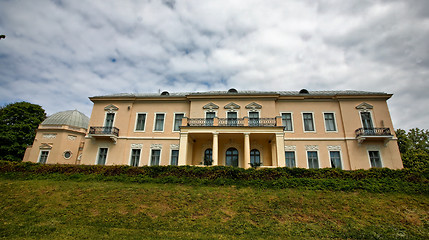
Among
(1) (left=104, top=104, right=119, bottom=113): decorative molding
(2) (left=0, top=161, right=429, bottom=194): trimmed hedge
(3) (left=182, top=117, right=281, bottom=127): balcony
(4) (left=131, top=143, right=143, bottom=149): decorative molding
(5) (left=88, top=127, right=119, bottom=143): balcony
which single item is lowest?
(2) (left=0, top=161, right=429, bottom=194): trimmed hedge

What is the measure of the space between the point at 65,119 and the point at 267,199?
26616 millimetres

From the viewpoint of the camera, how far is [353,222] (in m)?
9.62

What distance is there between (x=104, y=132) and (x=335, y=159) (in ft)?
70.6

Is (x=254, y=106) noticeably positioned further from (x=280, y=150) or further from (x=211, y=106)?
(x=280, y=150)

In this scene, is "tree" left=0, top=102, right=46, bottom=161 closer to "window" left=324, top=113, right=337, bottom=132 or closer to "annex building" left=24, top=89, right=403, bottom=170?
"annex building" left=24, top=89, right=403, bottom=170

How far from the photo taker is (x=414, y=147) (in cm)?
2964

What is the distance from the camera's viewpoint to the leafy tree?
25.5m

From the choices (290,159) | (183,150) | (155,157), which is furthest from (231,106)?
(155,157)

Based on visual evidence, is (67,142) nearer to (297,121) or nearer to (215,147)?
(215,147)

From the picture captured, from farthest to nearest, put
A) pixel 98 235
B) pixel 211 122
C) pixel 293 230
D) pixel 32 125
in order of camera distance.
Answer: pixel 32 125
pixel 211 122
pixel 293 230
pixel 98 235

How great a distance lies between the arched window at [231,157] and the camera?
20189 millimetres

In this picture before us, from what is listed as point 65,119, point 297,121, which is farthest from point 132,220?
point 65,119

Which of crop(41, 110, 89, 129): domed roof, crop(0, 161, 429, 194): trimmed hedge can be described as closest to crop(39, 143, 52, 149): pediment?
crop(41, 110, 89, 129): domed roof

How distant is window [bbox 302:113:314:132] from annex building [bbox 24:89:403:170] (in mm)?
26
